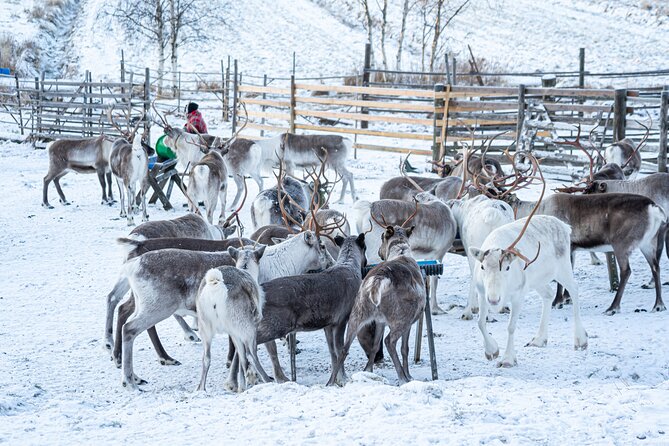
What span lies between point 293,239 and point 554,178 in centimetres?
1018

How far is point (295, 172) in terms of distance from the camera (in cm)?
1672

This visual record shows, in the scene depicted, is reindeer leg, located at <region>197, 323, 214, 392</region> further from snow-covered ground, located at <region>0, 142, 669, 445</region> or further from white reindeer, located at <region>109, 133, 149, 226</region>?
white reindeer, located at <region>109, 133, 149, 226</region>

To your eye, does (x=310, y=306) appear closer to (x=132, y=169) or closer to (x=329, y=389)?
(x=329, y=389)

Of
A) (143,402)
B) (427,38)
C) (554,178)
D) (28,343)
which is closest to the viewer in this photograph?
(143,402)

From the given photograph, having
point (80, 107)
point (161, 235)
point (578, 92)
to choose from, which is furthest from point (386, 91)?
point (161, 235)

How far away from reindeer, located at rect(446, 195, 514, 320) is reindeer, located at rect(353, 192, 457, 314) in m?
0.14

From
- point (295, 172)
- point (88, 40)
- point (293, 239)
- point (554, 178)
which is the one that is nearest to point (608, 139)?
point (554, 178)

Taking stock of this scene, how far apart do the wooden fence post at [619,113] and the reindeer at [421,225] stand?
640cm

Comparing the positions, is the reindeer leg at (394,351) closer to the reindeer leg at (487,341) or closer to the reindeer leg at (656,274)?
the reindeer leg at (487,341)

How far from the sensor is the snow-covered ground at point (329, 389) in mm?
4387

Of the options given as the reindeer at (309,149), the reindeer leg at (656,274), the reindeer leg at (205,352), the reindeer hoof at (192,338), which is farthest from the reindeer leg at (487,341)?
the reindeer at (309,149)

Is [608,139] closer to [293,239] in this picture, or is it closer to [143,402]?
Answer: [293,239]

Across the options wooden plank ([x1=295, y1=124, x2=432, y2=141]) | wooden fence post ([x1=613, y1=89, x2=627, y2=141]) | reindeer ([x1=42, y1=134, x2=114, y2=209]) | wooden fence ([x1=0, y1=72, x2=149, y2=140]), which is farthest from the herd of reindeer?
wooden fence ([x1=0, y1=72, x2=149, y2=140])

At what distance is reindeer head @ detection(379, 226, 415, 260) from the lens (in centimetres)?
655
